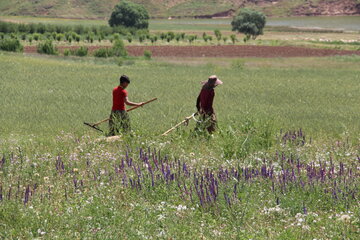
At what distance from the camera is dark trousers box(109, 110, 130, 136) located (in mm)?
12633

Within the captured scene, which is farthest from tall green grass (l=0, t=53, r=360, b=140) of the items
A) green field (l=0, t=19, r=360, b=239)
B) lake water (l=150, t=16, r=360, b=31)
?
lake water (l=150, t=16, r=360, b=31)

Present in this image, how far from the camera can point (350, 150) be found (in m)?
11.2

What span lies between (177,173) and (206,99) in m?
4.12

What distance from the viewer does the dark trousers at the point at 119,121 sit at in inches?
497

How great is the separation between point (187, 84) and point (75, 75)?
22.0 ft

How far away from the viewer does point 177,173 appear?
8.86 meters

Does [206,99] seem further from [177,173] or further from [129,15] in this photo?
[129,15]

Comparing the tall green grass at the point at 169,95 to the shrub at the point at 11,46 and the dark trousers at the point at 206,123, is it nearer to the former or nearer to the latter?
the dark trousers at the point at 206,123

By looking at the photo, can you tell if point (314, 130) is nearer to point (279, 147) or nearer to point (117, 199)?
point (279, 147)

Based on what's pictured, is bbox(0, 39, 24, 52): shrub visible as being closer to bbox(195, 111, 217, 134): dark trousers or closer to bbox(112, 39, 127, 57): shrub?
bbox(112, 39, 127, 57): shrub

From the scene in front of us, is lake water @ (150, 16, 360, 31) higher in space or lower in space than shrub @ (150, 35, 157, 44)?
lower

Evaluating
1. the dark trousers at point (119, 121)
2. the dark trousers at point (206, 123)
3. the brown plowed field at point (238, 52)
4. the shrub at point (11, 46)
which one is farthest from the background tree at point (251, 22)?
the dark trousers at point (119, 121)

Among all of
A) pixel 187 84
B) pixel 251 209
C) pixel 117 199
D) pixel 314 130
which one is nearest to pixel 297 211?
pixel 251 209

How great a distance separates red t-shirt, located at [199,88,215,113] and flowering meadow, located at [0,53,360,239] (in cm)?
59
